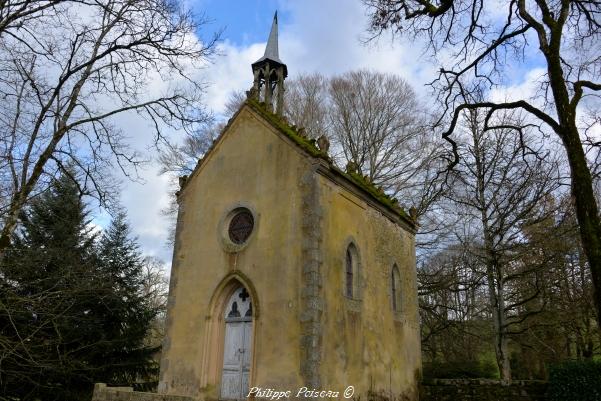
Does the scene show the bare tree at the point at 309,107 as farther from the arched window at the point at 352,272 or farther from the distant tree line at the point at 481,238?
the arched window at the point at 352,272

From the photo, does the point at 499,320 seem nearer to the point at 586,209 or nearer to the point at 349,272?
the point at 349,272

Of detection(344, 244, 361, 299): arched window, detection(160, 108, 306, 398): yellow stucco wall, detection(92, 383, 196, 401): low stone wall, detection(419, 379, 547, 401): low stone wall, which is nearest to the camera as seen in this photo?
detection(92, 383, 196, 401): low stone wall

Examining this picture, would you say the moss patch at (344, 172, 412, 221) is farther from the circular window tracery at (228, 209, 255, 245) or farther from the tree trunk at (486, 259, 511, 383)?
the tree trunk at (486, 259, 511, 383)

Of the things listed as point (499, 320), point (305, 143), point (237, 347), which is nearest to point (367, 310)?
point (237, 347)

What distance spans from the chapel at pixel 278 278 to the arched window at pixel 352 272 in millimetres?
31

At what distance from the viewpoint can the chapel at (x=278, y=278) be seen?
1084 cm

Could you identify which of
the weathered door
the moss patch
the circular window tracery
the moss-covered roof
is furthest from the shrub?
the circular window tracery

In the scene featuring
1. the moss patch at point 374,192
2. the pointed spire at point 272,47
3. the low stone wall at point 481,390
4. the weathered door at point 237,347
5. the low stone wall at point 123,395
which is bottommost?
the low stone wall at point 123,395

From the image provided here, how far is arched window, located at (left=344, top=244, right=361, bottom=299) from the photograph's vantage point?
12.3 meters

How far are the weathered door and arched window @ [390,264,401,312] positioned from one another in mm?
4850

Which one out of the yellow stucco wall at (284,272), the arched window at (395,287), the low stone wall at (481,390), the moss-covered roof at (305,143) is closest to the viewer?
the yellow stucco wall at (284,272)

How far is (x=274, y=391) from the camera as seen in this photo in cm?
1051

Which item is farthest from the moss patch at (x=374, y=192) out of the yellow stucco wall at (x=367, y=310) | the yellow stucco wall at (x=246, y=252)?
the yellow stucco wall at (x=246, y=252)

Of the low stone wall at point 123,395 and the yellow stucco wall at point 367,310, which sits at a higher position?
the yellow stucco wall at point 367,310
